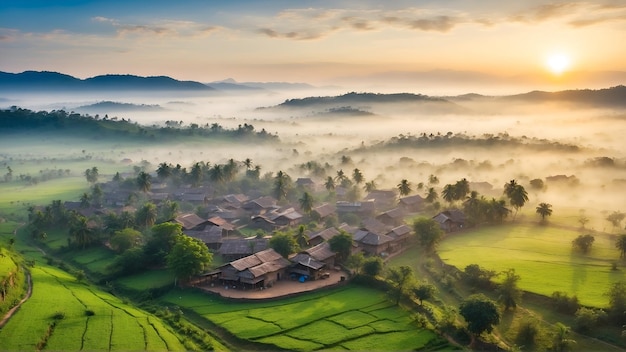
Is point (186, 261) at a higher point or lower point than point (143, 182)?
lower

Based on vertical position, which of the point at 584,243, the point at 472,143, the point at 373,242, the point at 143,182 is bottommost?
the point at 373,242

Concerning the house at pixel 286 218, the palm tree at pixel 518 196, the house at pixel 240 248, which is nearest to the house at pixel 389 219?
the house at pixel 286 218

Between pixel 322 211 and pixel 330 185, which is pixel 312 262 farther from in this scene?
pixel 330 185

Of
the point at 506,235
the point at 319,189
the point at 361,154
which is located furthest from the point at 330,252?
the point at 361,154

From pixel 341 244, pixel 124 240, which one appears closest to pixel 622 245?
pixel 341 244

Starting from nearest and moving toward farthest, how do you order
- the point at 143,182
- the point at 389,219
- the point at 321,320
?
the point at 321,320, the point at 389,219, the point at 143,182

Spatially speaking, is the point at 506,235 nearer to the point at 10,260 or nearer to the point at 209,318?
the point at 209,318

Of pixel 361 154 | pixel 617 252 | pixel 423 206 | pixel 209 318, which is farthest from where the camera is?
pixel 361 154
